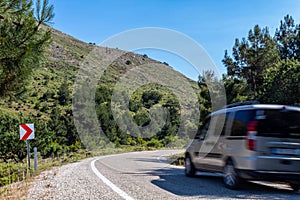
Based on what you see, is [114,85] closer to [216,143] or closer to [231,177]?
[216,143]

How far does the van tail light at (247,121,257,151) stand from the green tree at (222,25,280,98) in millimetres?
21373

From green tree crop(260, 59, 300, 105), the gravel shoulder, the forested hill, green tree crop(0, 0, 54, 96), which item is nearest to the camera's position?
the gravel shoulder

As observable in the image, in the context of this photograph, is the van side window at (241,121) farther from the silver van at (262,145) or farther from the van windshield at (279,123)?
the van windshield at (279,123)

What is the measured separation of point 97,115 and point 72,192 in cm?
4023

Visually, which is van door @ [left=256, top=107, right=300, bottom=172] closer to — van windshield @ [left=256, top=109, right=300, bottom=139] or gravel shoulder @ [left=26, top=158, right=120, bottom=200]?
van windshield @ [left=256, top=109, right=300, bottom=139]

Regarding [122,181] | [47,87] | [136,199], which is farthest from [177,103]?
[47,87]

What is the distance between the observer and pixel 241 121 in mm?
8250

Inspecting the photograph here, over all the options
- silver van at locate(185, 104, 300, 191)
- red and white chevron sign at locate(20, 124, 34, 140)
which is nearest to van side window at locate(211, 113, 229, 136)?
silver van at locate(185, 104, 300, 191)

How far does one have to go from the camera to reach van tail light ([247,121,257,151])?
25.1 ft

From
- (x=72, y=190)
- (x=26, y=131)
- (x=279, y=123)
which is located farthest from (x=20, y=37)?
(x=26, y=131)

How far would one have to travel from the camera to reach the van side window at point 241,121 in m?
7.97

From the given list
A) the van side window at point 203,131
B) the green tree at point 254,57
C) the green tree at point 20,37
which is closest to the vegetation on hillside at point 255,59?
the green tree at point 254,57

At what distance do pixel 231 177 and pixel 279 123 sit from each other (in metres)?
1.66

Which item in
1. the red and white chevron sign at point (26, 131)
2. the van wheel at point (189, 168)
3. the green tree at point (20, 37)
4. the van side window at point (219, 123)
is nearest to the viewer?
the green tree at point (20, 37)
